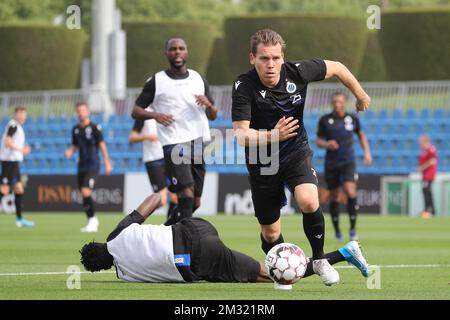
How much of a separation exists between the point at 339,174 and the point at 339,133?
2.23 feet

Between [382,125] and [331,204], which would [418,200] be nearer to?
[382,125]

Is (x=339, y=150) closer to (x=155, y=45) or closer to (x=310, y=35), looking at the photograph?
(x=310, y=35)

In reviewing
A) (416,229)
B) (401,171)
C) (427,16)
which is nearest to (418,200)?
(401,171)

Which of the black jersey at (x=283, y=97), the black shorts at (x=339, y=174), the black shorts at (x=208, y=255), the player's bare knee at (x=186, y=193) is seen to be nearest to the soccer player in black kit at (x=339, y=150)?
the black shorts at (x=339, y=174)

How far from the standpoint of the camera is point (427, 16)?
4241 cm

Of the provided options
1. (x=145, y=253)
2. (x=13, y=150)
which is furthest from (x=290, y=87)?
(x=13, y=150)

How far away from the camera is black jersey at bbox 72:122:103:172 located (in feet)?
74.6

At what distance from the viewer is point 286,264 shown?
35.5 feet

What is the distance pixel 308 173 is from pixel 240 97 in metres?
0.96

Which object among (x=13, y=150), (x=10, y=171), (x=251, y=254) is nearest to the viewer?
(x=251, y=254)

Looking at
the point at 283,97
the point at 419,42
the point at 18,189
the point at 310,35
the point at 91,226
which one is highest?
the point at 310,35

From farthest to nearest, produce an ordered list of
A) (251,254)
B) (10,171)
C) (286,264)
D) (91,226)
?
(10,171) < (91,226) < (251,254) < (286,264)

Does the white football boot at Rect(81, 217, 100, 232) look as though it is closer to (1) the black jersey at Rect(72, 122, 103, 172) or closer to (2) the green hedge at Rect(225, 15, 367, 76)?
(1) the black jersey at Rect(72, 122, 103, 172)
